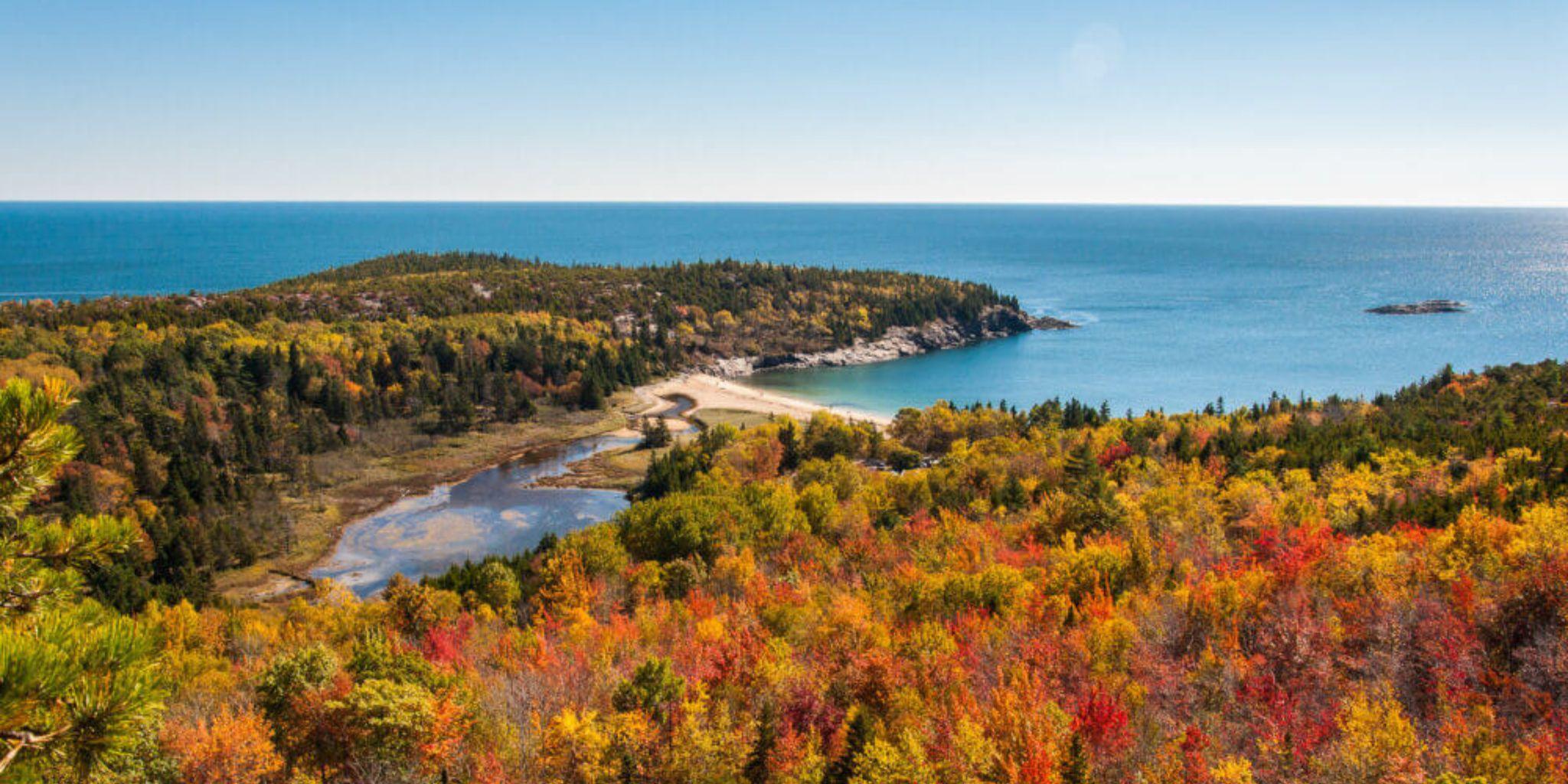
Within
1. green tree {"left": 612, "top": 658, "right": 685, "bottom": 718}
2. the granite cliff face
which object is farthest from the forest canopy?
the granite cliff face

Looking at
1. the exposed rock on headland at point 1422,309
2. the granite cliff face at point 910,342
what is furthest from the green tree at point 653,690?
the exposed rock on headland at point 1422,309

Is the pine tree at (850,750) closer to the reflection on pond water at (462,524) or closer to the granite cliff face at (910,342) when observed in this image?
the reflection on pond water at (462,524)

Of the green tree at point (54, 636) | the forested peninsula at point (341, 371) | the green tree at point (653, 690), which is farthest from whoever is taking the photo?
the forested peninsula at point (341, 371)

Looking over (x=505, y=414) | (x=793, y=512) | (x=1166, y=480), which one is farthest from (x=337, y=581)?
(x=1166, y=480)

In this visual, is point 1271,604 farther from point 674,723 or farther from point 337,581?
point 337,581

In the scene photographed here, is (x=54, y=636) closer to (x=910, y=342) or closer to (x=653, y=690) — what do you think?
(x=653, y=690)

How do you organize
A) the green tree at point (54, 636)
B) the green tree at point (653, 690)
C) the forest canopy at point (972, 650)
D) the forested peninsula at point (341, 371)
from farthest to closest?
the forested peninsula at point (341, 371) → the green tree at point (653, 690) → the forest canopy at point (972, 650) → the green tree at point (54, 636)

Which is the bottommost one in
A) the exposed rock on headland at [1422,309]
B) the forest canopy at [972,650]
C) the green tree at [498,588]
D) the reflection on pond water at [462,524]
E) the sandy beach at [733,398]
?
the reflection on pond water at [462,524]
